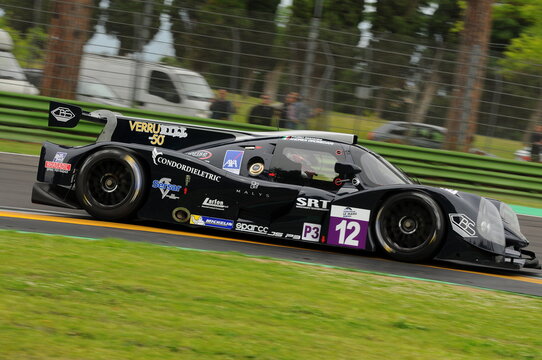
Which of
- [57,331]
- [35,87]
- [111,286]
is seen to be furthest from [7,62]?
[57,331]

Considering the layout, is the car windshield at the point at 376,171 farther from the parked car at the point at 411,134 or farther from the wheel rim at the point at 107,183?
the parked car at the point at 411,134

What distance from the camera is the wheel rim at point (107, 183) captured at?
8.00 meters

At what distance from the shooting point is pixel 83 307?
4445mm

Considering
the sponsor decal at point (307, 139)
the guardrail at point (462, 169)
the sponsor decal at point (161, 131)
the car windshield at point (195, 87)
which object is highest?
the car windshield at point (195, 87)

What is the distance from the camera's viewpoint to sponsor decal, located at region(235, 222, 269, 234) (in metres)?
7.75

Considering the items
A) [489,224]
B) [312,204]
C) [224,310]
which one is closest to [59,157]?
[312,204]

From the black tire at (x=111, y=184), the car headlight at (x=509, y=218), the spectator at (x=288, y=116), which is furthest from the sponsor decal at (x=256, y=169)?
the spectator at (x=288, y=116)

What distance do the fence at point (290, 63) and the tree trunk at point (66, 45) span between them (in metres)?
0.13

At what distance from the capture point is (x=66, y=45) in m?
15.4

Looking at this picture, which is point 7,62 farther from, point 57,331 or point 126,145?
point 57,331

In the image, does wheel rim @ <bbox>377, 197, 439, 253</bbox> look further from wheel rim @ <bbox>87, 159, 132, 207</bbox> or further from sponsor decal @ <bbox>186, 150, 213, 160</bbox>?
wheel rim @ <bbox>87, 159, 132, 207</bbox>

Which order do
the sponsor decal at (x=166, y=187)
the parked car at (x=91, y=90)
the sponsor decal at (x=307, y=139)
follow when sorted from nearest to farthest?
the sponsor decal at (x=166, y=187) → the sponsor decal at (x=307, y=139) → the parked car at (x=91, y=90)

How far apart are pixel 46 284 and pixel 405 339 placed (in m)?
2.16

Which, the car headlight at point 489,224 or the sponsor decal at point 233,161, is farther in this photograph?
the sponsor decal at point 233,161
